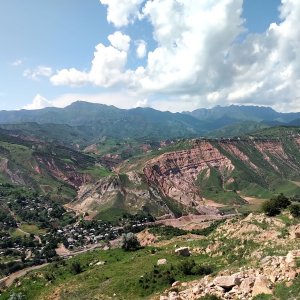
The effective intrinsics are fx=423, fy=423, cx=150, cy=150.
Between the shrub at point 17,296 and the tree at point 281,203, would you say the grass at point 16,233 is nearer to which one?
the shrub at point 17,296

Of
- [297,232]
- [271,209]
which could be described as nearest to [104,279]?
[297,232]

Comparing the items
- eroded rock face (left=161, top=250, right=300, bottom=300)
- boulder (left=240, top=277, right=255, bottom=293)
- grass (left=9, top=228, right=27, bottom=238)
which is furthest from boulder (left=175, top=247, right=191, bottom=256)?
grass (left=9, top=228, right=27, bottom=238)

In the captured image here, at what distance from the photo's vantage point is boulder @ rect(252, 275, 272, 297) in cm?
3316

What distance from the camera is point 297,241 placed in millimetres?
52094

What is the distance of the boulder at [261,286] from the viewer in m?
33.2

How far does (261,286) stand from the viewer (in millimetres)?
33656

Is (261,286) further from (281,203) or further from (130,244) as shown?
(130,244)

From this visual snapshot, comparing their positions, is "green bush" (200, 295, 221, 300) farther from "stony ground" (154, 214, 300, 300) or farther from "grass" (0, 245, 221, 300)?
"grass" (0, 245, 221, 300)

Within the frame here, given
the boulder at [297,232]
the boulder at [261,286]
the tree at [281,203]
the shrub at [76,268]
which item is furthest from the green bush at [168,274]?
the shrub at [76,268]

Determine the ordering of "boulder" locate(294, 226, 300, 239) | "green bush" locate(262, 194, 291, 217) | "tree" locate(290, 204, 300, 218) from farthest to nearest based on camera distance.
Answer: "green bush" locate(262, 194, 291, 217) < "tree" locate(290, 204, 300, 218) < "boulder" locate(294, 226, 300, 239)

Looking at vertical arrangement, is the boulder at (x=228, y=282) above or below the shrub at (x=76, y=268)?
above

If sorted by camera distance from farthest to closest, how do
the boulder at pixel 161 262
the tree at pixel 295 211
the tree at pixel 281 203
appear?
the tree at pixel 281 203, the tree at pixel 295 211, the boulder at pixel 161 262

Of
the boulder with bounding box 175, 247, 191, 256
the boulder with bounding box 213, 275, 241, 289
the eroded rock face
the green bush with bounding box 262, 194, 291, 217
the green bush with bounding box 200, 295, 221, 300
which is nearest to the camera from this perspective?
the eroded rock face

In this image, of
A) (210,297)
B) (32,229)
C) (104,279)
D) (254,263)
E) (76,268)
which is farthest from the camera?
(32,229)
